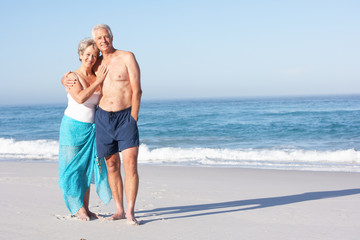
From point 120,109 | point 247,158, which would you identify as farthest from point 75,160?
point 247,158

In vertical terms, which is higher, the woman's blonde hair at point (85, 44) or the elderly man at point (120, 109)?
the woman's blonde hair at point (85, 44)

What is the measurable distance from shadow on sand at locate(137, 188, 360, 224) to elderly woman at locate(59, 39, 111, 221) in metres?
0.73

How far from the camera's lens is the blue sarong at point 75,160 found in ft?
12.8

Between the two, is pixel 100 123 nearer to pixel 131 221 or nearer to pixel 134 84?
pixel 134 84

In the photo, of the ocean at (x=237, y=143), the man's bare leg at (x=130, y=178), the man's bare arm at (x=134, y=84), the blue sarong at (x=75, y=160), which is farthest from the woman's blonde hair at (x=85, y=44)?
the ocean at (x=237, y=143)

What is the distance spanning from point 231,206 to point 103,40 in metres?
2.43

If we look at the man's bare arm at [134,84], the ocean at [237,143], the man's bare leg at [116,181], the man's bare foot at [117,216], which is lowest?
the ocean at [237,143]

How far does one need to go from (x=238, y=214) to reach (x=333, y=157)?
286 inches

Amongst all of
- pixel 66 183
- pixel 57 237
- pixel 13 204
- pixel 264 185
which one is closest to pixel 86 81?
pixel 66 183

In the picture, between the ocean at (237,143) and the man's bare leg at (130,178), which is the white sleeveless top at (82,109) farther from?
the ocean at (237,143)

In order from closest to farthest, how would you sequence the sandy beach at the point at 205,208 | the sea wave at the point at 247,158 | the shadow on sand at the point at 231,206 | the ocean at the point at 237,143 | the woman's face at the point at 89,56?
the sandy beach at the point at 205,208
the woman's face at the point at 89,56
the shadow on sand at the point at 231,206
the sea wave at the point at 247,158
the ocean at the point at 237,143

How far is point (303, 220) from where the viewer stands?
160 inches

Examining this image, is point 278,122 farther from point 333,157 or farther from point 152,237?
point 152,237

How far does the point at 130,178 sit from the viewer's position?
3.84m
